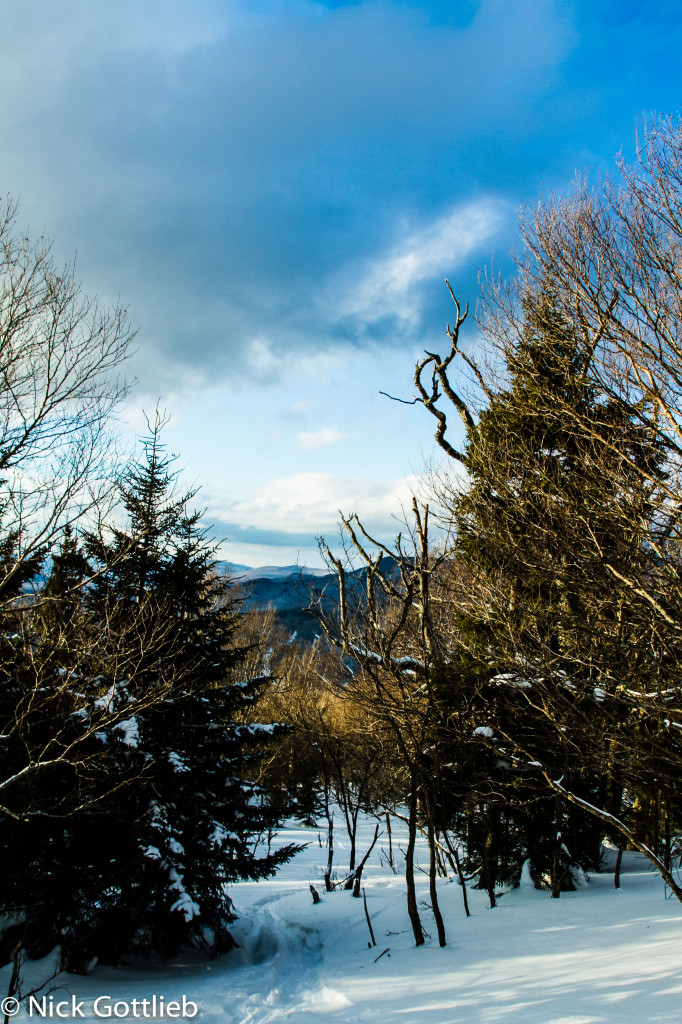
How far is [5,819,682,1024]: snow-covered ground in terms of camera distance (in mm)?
5491

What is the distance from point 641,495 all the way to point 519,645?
2551mm

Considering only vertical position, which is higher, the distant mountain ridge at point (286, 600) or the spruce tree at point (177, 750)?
the distant mountain ridge at point (286, 600)

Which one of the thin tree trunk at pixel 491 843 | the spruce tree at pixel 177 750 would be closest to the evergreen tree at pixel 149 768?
the spruce tree at pixel 177 750

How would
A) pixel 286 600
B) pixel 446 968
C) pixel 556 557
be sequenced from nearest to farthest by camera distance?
1. pixel 446 968
2. pixel 556 557
3. pixel 286 600

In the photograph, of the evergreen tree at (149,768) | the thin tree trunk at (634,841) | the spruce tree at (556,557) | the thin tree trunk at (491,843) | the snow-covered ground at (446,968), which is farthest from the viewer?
the thin tree trunk at (491,843)

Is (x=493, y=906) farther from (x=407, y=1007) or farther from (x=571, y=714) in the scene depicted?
(x=571, y=714)

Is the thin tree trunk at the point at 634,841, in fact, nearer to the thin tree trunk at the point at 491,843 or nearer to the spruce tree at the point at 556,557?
the spruce tree at the point at 556,557

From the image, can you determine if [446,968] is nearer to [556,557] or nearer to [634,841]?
[634,841]

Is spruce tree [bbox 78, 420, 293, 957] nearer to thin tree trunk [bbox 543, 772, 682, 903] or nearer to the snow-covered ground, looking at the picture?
the snow-covered ground

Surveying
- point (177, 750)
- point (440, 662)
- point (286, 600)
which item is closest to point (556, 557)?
point (440, 662)

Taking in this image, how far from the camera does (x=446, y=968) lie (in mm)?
7141

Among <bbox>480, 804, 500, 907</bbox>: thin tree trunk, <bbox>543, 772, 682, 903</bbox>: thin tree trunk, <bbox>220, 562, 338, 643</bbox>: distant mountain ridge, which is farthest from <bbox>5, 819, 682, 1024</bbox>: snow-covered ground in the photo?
<bbox>220, 562, 338, 643</bbox>: distant mountain ridge

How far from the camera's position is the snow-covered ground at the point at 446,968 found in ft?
18.0

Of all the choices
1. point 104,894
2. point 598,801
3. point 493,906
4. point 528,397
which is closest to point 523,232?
point 528,397
